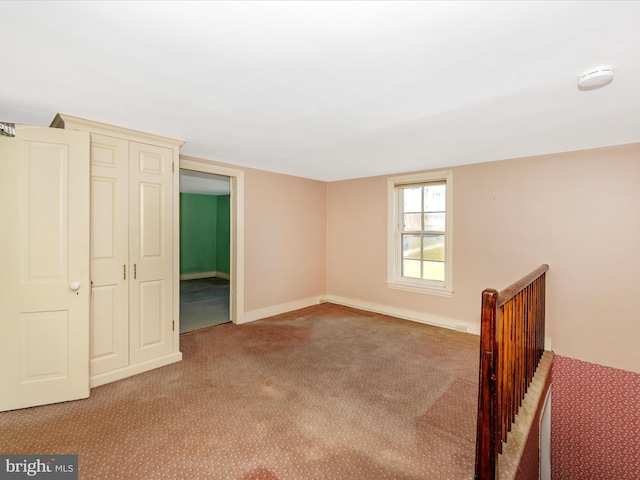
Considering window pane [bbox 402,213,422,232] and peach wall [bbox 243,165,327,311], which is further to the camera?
window pane [bbox 402,213,422,232]

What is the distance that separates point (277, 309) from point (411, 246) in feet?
7.60

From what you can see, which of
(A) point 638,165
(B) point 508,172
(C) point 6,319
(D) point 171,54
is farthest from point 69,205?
(A) point 638,165

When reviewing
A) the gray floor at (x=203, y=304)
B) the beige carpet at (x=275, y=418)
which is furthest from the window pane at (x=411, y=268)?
the gray floor at (x=203, y=304)

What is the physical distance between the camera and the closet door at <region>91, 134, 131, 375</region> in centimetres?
257

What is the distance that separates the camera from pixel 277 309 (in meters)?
4.73

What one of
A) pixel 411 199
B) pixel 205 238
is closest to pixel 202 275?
pixel 205 238

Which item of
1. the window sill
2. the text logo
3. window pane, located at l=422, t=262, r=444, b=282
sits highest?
window pane, located at l=422, t=262, r=444, b=282

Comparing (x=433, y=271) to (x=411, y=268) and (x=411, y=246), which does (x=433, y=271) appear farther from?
(x=411, y=246)

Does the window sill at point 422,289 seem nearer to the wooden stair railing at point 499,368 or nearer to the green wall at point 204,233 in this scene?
the wooden stair railing at point 499,368

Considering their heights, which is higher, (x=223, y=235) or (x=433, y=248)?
(x=223, y=235)

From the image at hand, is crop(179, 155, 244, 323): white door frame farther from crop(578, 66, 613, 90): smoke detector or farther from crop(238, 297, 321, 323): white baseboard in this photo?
crop(578, 66, 613, 90): smoke detector

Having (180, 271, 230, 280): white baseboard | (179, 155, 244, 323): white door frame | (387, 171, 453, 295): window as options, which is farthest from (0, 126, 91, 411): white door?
(180, 271, 230, 280): white baseboard

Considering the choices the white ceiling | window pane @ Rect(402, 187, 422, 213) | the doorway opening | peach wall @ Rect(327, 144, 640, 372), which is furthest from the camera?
the doorway opening

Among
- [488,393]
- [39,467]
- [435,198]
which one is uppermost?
[435,198]
